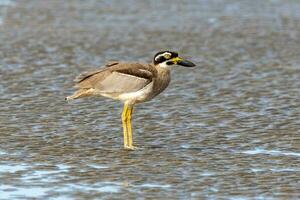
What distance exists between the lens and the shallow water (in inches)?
353

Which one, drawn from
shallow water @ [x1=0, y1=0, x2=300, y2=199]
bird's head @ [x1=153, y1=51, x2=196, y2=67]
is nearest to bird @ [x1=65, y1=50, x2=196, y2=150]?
bird's head @ [x1=153, y1=51, x2=196, y2=67]

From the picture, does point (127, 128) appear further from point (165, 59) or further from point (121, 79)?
point (165, 59)

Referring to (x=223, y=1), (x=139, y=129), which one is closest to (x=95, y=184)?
(x=139, y=129)

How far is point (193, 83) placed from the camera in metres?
15.2

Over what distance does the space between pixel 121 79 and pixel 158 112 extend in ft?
6.72

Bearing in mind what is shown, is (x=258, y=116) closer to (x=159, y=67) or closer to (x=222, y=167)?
(x=159, y=67)

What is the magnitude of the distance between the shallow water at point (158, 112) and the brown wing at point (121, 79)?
65 cm

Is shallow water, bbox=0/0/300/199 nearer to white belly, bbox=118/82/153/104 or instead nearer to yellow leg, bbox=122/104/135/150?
yellow leg, bbox=122/104/135/150

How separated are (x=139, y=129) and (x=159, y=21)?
11186 mm

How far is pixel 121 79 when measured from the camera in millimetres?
10898

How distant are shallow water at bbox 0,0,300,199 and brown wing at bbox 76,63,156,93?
0.65 m

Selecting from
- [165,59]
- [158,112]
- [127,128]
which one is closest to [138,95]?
[127,128]

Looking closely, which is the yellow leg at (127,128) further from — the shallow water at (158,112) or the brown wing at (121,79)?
the brown wing at (121,79)

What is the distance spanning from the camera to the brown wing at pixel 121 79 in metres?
10.8
